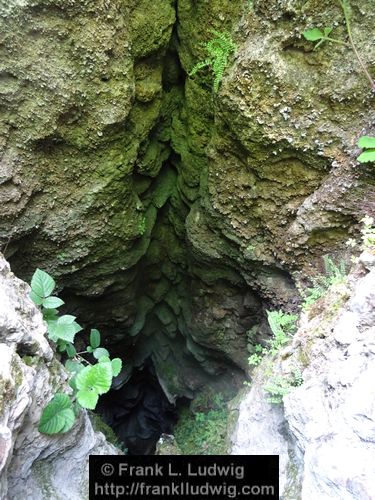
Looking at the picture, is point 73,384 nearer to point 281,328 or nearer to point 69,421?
point 69,421

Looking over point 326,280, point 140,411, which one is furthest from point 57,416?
point 140,411

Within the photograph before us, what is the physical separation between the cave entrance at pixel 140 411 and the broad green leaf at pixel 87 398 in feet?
13.7

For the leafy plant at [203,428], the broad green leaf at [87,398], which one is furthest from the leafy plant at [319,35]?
the leafy plant at [203,428]

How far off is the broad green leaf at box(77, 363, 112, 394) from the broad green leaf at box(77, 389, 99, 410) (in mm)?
35

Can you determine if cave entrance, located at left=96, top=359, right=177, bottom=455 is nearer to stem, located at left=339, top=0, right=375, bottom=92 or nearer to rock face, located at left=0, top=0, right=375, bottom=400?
rock face, located at left=0, top=0, right=375, bottom=400

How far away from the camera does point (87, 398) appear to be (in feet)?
7.32

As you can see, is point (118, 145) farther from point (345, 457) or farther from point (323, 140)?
point (345, 457)

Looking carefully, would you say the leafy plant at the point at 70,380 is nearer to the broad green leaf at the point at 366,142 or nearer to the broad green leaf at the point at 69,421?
the broad green leaf at the point at 69,421

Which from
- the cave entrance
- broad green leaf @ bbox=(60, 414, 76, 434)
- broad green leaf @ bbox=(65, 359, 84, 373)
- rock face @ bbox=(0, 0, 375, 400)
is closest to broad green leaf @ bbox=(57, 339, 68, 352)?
broad green leaf @ bbox=(65, 359, 84, 373)

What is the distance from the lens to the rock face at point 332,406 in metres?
1.70

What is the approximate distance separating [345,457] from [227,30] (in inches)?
112

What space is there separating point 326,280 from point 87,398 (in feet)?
5.97

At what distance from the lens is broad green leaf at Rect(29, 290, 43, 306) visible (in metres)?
2.61

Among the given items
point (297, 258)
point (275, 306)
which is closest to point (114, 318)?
point (275, 306)
